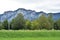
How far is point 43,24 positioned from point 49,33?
4053 centimetres

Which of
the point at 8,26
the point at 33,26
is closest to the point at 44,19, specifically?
the point at 33,26

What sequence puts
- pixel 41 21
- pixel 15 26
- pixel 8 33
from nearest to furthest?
pixel 8 33
pixel 15 26
pixel 41 21

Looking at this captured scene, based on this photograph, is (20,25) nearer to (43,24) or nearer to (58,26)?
(43,24)

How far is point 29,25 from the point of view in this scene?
9231 centimetres

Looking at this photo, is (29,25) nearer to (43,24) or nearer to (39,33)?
(43,24)

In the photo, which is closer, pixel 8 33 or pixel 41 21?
pixel 8 33

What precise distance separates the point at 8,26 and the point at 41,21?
44.4ft

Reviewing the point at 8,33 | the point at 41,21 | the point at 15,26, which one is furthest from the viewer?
the point at 41,21

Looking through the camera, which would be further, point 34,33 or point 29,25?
point 29,25

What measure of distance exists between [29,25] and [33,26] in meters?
3.23

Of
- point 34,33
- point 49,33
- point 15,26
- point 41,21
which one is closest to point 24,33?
point 34,33

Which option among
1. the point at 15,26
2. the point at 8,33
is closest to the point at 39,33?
the point at 8,33

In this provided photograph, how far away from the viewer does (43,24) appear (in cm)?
9075

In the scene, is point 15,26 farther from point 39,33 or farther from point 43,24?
point 39,33
